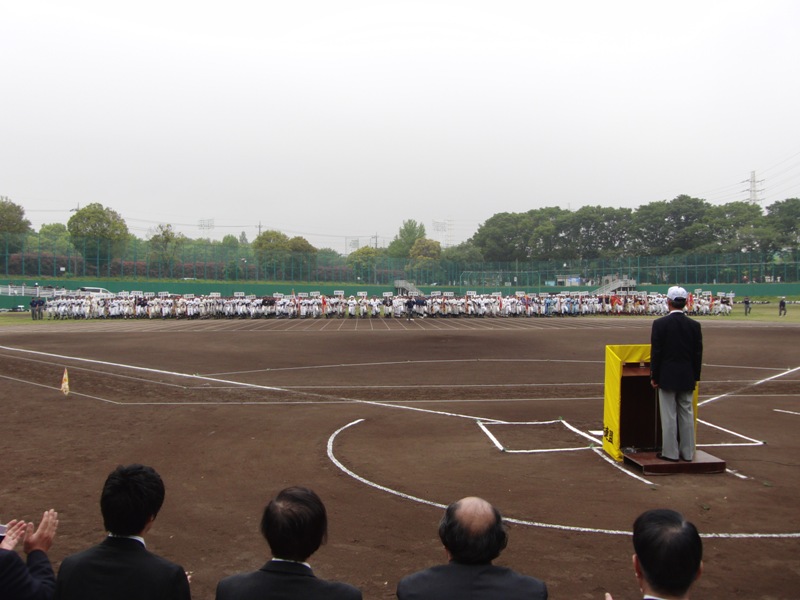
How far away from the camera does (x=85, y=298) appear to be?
165 ft

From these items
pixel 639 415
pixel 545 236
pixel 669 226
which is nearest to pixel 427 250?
pixel 545 236

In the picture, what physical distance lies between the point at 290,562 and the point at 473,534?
2.84 ft

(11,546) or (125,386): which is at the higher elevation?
(11,546)

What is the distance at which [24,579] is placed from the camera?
2840 mm

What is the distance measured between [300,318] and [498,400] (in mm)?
36539

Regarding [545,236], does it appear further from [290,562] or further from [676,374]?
[290,562]

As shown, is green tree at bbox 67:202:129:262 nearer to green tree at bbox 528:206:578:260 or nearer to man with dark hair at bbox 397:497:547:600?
green tree at bbox 528:206:578:260

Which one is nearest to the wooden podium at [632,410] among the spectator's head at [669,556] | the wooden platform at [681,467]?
the wooden platform at [681,467]

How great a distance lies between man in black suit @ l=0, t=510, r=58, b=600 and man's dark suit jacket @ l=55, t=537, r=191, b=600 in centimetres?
8

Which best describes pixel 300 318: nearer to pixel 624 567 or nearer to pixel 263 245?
pixel 624 567

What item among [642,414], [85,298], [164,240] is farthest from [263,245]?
[642,414]

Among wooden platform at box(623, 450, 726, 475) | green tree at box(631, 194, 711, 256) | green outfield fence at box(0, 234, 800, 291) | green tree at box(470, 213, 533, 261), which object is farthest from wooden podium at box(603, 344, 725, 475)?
green tree at box(470, 213, 533, 261)

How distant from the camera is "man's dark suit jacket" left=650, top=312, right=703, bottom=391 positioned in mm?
8039

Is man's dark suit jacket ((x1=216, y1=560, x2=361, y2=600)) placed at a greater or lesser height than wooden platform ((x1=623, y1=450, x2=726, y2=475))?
greater
